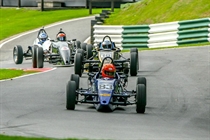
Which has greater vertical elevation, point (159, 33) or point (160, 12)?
point (160, 12)

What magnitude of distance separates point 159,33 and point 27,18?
18.9 metres

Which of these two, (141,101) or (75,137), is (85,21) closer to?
(141,101)

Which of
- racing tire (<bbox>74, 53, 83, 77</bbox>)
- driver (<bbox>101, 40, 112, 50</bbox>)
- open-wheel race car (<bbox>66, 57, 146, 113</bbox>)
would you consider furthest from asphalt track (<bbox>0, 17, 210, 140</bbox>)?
driver (<bbox>101, 40, 112, 50</bbox>)

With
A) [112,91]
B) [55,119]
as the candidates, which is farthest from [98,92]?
[55,119]

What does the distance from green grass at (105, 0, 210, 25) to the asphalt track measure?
7.79 m

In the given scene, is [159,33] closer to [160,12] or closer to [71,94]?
[160,12]

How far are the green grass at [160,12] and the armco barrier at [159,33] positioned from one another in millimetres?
1689

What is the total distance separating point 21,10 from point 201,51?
28792 millimetres

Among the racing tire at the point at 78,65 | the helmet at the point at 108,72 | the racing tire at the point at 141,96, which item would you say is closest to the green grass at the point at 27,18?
the racing tire at the point at 78,65

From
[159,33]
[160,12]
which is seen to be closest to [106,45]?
[159,33]

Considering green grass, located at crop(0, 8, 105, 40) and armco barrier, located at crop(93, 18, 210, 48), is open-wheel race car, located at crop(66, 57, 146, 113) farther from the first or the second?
green grass, located at crop(0, 8, 105, 40)

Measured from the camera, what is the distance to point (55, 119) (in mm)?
13180

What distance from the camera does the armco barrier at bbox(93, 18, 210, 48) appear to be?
1149 inches

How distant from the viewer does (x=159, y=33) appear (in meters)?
30.6
